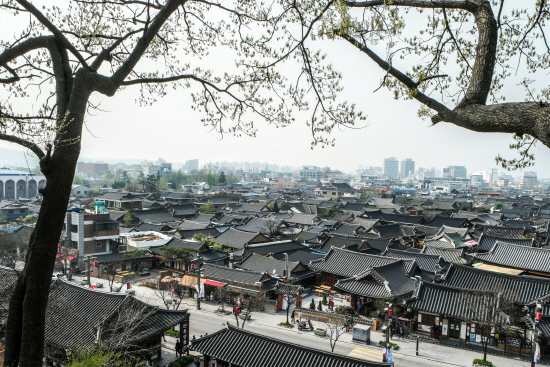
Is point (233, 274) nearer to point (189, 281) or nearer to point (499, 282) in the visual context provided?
point (189, 281)

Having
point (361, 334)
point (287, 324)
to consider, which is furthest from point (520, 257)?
point (287, 324)

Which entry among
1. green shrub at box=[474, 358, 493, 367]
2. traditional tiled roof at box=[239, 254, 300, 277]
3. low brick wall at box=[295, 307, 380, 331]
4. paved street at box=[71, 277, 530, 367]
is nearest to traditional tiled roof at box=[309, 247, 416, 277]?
traditional tiled roof at box=[239, 254, 300, 277]

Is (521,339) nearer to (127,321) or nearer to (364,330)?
(364,330)

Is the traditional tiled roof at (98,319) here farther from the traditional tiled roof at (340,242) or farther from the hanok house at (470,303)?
the traditional tiled roof at (340,242)

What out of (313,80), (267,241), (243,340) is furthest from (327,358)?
(267,241)

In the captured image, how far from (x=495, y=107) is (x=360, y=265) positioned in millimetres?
26029

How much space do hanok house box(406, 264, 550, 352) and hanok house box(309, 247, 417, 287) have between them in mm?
5436

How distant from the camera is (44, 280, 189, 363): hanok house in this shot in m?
15.2

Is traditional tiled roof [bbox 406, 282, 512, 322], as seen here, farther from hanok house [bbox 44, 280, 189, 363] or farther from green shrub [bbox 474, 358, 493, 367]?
hanok house [bbox 44, 280, 189, 363]

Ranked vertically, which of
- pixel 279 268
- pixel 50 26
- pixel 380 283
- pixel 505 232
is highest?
pixel 50 26

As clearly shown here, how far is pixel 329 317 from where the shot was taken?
2384 cm

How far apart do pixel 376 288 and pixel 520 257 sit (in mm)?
11284

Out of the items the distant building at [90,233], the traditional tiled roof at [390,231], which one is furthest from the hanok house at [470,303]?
the distant building at [90,233]

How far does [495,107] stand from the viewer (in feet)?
13.9
